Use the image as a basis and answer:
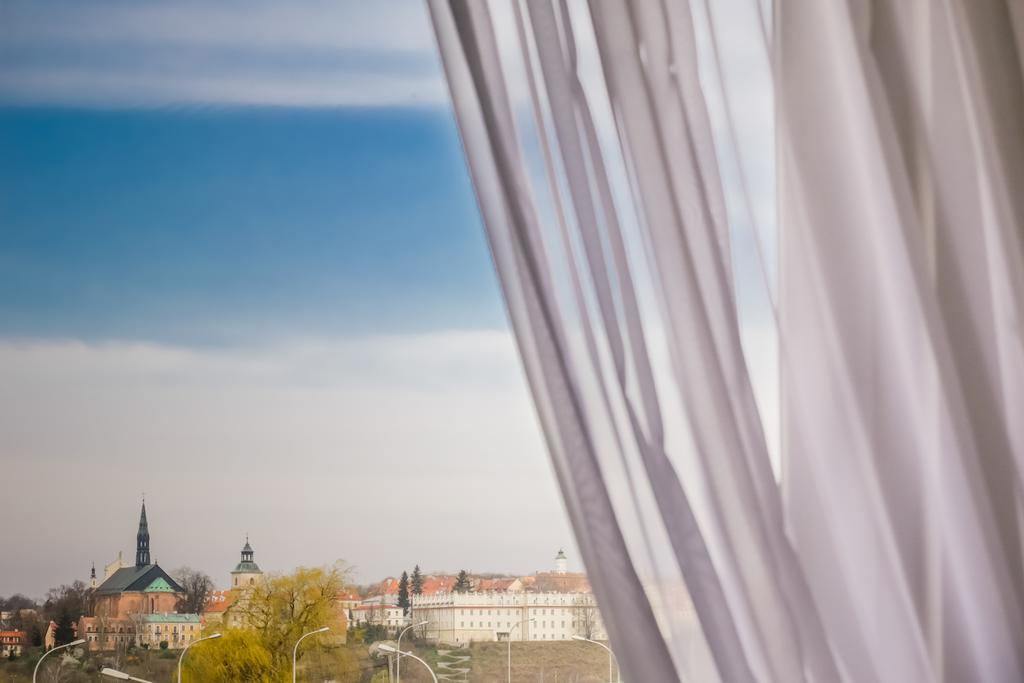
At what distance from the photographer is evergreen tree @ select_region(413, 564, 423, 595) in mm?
1448

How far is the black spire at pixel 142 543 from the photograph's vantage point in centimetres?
152

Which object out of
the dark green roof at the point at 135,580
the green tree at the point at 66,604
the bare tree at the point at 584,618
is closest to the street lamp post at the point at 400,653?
the bare tree at the point at 584,618

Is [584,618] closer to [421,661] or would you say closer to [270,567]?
[421,661]

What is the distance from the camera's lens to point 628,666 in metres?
0.80

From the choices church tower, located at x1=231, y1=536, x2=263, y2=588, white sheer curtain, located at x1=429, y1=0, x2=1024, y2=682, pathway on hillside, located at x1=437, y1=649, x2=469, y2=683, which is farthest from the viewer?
Answer: church tower, located at x1=231, y1=536, x2=263, y2=588

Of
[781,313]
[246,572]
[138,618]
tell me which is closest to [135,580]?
[138,618]

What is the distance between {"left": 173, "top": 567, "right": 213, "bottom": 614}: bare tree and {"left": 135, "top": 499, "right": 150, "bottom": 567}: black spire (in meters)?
0.09

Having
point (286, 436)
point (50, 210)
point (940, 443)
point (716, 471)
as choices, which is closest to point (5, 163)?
point (50, 210)

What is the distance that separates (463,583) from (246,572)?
14.6 inches

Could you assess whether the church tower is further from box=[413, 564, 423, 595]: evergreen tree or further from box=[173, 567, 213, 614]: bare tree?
box=[413, 564, 423, 595]: evergreen tree

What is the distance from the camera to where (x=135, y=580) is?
1.48m

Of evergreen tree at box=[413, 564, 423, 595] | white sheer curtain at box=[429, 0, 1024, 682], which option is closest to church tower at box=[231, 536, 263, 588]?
evergreen tree at box=[413, 564, 423, 595]

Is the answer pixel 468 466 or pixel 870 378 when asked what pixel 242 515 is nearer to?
pixel 468 466

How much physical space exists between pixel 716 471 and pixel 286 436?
40.1 inches
